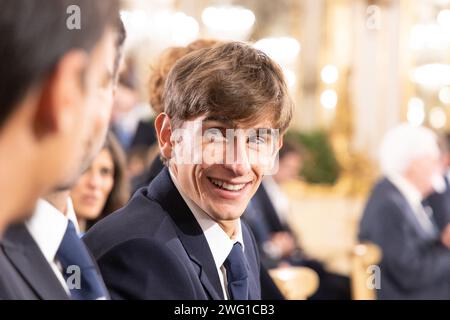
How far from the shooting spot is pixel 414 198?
2.56 m

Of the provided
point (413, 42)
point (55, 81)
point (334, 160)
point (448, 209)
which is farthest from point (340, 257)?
point (55, 81)

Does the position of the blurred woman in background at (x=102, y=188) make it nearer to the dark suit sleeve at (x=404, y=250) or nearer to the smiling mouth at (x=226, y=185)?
the smiling mouth at (x=226, y=185)

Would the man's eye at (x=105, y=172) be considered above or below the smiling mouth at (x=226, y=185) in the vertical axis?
above

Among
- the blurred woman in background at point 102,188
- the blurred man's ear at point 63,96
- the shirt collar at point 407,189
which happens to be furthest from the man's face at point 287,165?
the blurred man's ear at point 63,96

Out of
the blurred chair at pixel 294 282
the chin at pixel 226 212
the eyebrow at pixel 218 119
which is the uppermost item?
the eyebrow at pixel 218 119

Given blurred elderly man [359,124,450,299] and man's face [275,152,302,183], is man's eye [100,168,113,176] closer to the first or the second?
blurred elderly man [359,124,450,299]

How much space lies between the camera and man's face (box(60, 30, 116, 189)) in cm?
71

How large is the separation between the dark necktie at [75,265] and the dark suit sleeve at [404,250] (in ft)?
5.14

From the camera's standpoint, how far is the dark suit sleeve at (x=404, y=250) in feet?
7.63

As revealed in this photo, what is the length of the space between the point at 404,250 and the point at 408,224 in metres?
0.08

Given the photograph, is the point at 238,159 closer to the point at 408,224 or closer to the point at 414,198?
the point at 408,224

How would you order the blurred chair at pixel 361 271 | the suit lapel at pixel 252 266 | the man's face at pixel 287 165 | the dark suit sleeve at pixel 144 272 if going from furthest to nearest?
the man's face at pixel 287 165 < the blurred chair at pixel 361 271 < the suit lapel at pixel 252 266 < the dark suit sleeve at pixel 144 272
